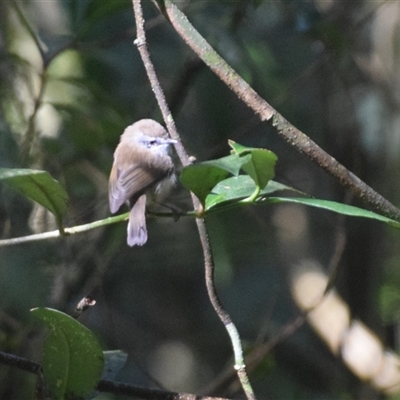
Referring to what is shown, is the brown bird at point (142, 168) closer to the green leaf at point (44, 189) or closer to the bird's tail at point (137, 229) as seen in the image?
the bird's tail at point (137, 229)

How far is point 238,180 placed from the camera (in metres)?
1.23

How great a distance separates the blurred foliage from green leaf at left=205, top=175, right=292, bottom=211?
1.21 m

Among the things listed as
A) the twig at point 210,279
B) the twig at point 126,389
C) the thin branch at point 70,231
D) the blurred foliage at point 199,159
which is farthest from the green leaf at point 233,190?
the blurred foliage at point 199,159

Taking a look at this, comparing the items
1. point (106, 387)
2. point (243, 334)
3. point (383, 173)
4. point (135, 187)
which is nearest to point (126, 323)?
point (243, 334)

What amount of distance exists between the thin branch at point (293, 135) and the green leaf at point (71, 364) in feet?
1.41

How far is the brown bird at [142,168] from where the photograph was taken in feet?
7.15

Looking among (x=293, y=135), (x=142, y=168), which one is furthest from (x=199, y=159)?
(x=293, y=135)

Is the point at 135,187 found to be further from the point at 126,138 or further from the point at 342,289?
the point at 342,289

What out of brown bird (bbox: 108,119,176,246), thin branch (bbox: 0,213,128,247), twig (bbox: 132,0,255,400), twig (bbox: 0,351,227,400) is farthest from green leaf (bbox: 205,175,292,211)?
brown bird (bbox: 108,119,176,246)

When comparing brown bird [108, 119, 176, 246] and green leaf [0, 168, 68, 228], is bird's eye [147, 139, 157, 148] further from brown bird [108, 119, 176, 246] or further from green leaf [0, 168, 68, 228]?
green leaf [0, 168, 68, 228]

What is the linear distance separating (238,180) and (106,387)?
0.38 meters

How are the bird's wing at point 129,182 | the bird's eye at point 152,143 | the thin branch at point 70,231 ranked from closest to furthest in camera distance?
the thin branch at point 70,231
the bird's wing at point 129,182
the bird's eye at point 152,143

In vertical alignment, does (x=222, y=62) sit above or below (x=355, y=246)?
above

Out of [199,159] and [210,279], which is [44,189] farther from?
[199,159]
